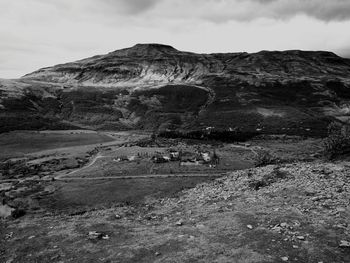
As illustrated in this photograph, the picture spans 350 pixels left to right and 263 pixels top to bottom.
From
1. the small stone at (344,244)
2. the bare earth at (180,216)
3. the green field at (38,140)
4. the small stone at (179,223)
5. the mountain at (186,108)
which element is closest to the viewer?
the small stone at (344,244)

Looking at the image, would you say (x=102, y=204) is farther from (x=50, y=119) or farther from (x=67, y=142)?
(x=50, y=119)

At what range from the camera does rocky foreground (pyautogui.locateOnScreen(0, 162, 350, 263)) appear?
25703 mm

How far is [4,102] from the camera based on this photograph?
537 ft

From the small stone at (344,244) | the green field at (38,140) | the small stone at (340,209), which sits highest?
Answer: the small stone at (344,244)

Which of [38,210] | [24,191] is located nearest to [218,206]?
[38,210]

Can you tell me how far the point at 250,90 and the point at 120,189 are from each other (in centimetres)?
14672

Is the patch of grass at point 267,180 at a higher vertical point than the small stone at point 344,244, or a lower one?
lower

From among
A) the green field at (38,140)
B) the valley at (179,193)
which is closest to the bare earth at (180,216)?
the valley at (179,193)

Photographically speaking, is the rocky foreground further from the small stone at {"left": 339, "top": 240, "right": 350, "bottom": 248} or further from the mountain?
the mountain

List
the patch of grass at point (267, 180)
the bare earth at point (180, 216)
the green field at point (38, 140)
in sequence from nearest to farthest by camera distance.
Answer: the bare earth at point (180, 216), the patch of grass at point (267, 180), the green field at point (38, 140)

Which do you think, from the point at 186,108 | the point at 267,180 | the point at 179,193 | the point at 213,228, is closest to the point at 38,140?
the point at 179,193

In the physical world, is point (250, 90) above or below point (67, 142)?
above

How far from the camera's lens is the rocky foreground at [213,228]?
1012 inches

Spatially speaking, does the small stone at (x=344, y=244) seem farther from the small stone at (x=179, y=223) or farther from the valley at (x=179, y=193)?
the small stone at (x=179, y=223)
